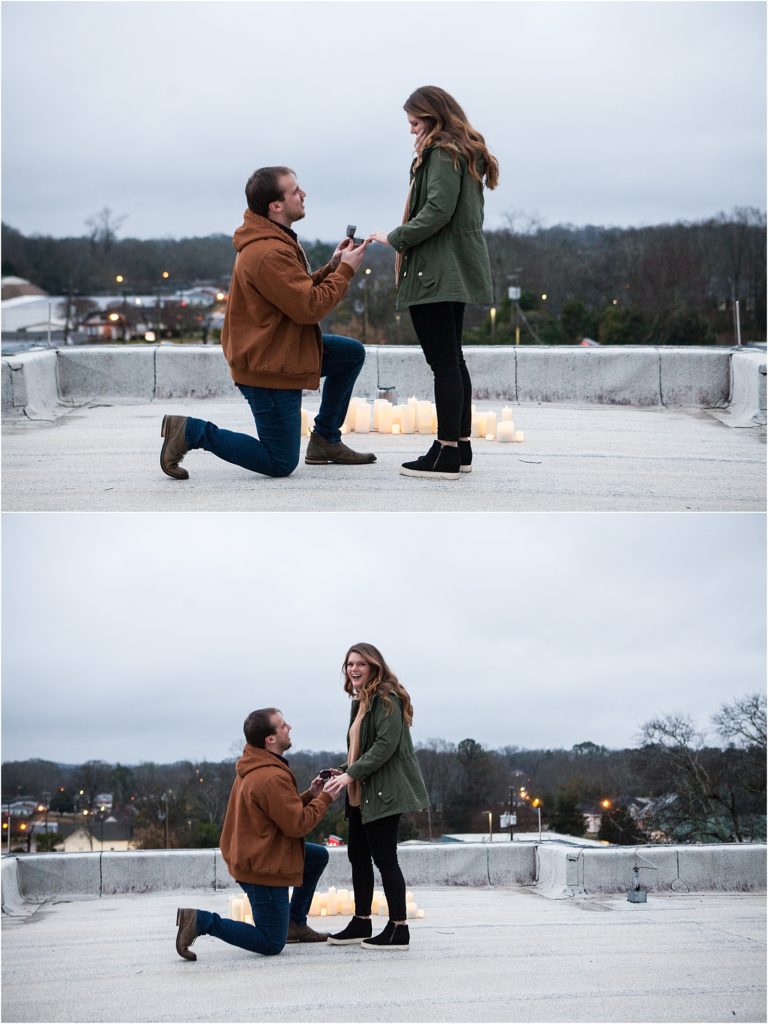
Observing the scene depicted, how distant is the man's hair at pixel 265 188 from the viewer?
17.6 feet

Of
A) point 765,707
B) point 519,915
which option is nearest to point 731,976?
point 519,915

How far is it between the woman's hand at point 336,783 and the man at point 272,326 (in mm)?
1779

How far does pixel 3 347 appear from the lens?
8.60 metres

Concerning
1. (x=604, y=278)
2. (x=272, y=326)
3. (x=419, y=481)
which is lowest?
(x=419, y=481)

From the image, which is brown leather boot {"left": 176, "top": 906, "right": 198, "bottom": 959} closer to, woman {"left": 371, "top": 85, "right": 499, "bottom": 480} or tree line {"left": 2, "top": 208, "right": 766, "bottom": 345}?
woman {"left": 371, "top": 85, "right": 499, "bottom": 480}

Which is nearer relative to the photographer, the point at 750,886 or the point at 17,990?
the point at 17,990

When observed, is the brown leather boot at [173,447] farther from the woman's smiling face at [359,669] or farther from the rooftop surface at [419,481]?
the woman's smiling face at [359,669]

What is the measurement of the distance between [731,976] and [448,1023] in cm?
112

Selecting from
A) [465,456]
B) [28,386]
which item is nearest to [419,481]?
[465,456]

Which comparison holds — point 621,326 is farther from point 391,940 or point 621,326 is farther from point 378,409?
point 391,940

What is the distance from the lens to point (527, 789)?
1071 centimetres

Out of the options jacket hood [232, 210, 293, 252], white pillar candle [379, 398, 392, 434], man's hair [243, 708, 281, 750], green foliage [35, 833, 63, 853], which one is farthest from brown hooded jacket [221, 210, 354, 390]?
green foliage [35, 833, 63, 853]

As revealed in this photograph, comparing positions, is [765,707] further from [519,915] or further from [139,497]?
[139,497]

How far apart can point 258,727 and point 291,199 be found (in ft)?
7.51
